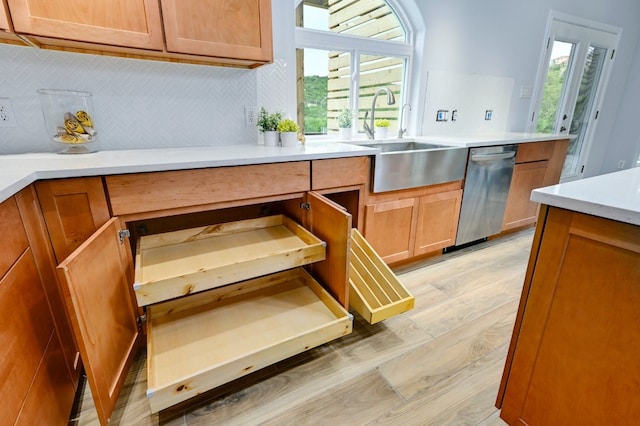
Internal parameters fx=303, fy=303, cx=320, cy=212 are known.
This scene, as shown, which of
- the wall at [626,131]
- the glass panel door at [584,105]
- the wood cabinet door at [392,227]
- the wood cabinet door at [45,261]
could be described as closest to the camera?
the wood cabinet door at [45,261]

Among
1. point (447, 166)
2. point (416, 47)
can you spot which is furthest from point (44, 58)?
point (416, 47)

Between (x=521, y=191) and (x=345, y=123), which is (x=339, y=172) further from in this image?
(x=521, y=191)

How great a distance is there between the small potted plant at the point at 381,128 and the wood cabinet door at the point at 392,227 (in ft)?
2.44

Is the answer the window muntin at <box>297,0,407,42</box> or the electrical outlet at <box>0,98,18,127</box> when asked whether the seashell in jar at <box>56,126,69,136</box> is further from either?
the window muntin at <box>297,0,407,42</box>

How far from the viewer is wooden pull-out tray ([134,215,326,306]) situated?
1113 millimetres

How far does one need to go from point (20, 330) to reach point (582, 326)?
147cm

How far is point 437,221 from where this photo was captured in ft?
7.01

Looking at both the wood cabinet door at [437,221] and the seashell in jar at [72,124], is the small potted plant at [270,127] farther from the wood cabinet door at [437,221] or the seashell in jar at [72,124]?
the wood cabinet door at [437,221]

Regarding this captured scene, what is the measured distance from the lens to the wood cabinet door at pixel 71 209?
3.39ft

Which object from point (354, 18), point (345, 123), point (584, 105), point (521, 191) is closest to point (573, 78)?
point (584, 105)

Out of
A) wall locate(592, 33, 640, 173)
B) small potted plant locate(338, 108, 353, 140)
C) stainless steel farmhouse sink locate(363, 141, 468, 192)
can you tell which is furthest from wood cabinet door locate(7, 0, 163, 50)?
wall locate(592, 33, 640, 173)

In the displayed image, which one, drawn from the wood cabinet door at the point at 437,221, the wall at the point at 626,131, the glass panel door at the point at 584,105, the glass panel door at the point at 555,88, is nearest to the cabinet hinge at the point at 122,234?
the wood cabinet door at the point at 437,221

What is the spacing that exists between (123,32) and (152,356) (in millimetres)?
1262

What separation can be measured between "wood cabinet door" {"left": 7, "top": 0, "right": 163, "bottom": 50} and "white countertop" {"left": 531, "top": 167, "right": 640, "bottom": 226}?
1.54 metres
